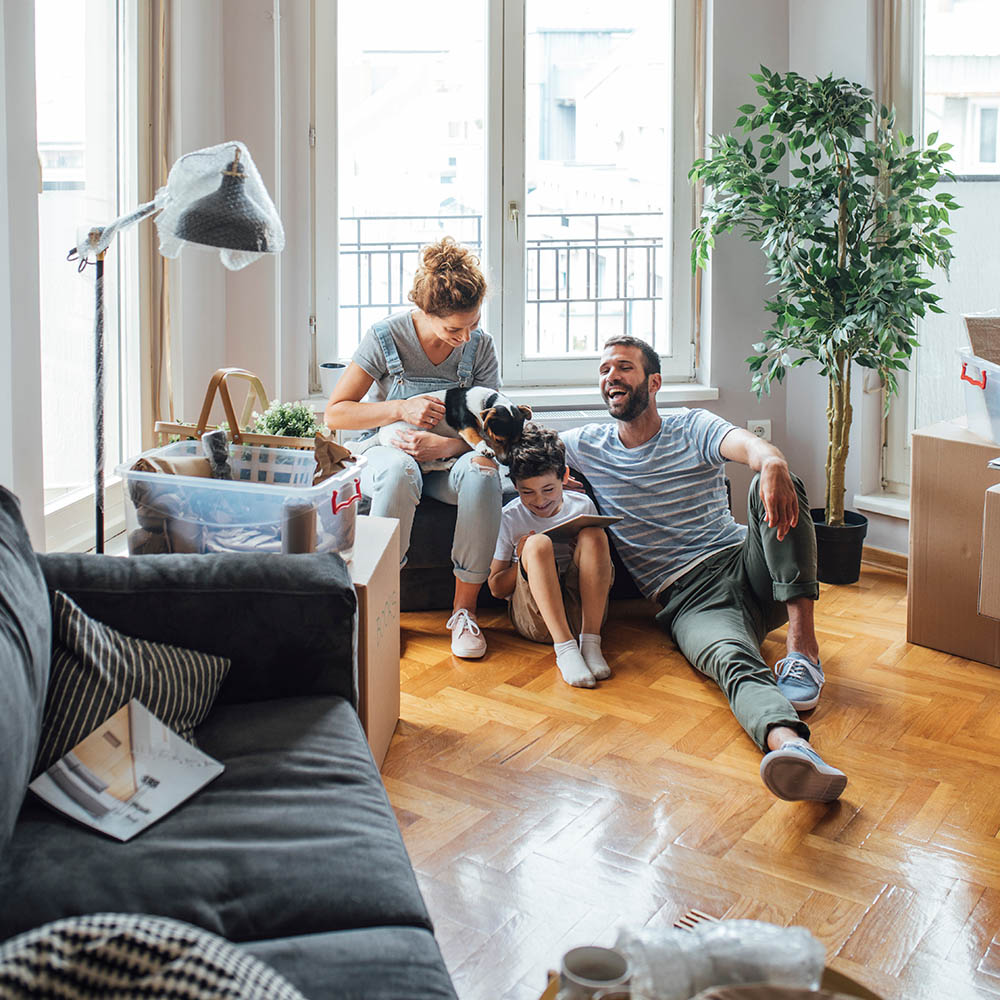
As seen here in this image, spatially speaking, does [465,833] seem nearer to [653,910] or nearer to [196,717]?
Answer: [653,910]

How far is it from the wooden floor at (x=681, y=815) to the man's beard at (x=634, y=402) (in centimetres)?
62

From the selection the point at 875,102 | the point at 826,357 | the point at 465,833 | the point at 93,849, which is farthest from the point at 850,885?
the point at 875,102

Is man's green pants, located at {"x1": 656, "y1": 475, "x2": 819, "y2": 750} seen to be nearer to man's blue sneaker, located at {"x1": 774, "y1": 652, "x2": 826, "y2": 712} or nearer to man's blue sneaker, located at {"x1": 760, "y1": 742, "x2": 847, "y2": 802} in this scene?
man's blue sneaker, located at {"x1": 774, "y1": 652, "x2": 826, "y2": 712}

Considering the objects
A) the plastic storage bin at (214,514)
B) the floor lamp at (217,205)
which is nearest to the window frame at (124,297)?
the plastic storage bin at (214,514)

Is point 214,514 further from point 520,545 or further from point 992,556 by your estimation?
point 992,556

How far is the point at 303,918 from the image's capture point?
1.20 m

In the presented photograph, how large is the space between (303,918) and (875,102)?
10.9 ft

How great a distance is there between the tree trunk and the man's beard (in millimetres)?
882

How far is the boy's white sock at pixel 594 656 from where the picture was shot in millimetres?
2812

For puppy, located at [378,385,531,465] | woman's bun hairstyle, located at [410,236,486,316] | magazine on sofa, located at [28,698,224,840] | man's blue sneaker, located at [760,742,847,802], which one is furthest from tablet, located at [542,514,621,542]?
magazine on sofa, located at [28,698,224,840]

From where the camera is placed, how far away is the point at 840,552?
3590mm

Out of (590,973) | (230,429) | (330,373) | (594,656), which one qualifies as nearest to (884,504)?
(594,656)

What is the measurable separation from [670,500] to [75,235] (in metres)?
1.62

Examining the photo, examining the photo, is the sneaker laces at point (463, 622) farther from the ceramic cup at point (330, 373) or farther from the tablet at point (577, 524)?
the ceramic cup at point (330, 373)
